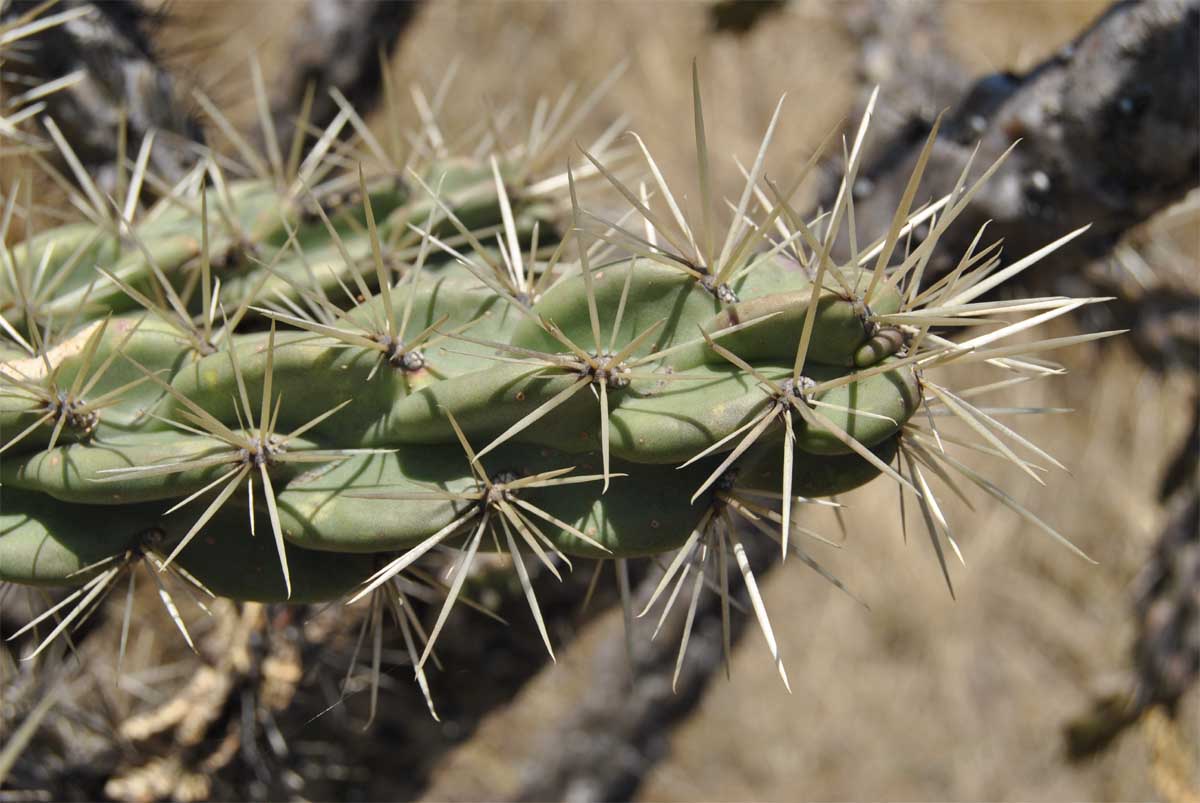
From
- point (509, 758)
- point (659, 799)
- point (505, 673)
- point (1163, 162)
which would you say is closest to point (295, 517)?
point (505, 673)

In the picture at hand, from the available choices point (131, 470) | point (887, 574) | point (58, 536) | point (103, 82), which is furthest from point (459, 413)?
point (887, 574)

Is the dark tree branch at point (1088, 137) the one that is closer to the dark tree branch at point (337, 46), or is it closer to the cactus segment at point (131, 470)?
the cactus segment at point (131, 470)

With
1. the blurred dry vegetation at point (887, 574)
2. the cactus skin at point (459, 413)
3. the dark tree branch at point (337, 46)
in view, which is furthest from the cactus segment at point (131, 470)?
the blurred dry vegetation at point (887, 574)

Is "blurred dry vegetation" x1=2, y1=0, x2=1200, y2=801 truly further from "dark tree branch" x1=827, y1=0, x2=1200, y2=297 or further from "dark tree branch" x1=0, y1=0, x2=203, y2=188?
"dark tree branch" x1=827, y1=0, x2=1200, y2=297

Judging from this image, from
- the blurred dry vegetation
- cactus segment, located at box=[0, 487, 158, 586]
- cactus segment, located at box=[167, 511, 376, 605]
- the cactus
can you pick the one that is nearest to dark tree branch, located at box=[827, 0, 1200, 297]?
the cactus

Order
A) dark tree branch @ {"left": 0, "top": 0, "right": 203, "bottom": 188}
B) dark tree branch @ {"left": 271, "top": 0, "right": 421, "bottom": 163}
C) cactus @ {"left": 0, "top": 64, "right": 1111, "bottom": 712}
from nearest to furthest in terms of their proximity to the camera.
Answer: cactus @ {"left": 0, "top": 64, "right": 1111, "bottom": 712}, dark tree branch @ {"left": 0, "top": 0, "right": 203, "bottom": 188}, dark tree branch @ {"left": 271, "top": 0, "right": 421, "bottom": 163}

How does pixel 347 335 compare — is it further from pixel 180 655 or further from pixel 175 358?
pixel 180 655
